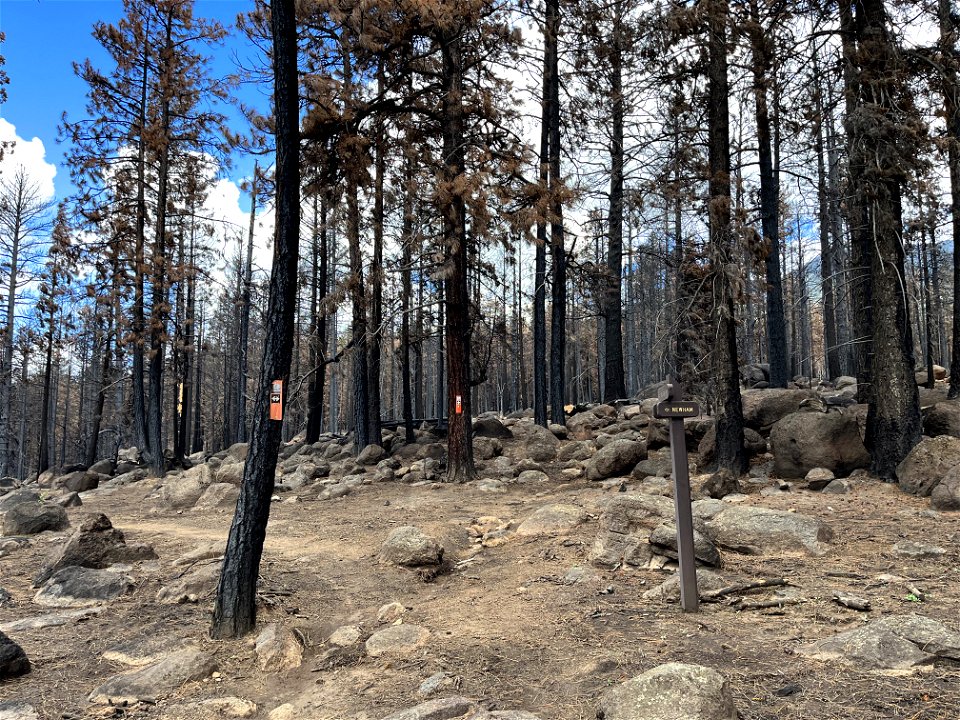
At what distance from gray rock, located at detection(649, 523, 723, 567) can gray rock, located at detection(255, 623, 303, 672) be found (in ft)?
11.3

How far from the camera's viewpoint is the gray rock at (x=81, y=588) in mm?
6277

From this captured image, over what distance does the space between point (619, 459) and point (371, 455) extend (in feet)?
23.5

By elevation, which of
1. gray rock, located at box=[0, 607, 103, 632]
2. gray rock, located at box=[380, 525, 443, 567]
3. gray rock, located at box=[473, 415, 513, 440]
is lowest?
gray rock, located at box=[0, 607, 103, 632]

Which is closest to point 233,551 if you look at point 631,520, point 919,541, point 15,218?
point 631,520

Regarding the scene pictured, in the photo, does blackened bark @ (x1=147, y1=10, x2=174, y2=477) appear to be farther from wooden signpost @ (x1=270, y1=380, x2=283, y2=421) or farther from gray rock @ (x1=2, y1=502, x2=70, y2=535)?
wooden signpost @ (x1=270, y1=380, x2=283, y2=421)

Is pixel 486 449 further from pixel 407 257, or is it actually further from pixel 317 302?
pixel 317 302

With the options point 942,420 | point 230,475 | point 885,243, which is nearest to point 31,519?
point 230,475

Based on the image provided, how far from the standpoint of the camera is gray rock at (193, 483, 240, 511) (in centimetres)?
1219

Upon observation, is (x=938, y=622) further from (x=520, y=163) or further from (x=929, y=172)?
(x=520, y=163)

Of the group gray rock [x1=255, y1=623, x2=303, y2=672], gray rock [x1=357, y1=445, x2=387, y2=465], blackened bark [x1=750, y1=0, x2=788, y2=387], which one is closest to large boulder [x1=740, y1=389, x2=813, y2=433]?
blackened bark [x1=750, y1=0, x2=788, y2=387]

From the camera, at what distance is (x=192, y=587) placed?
241 inches

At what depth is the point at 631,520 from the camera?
7.11 m

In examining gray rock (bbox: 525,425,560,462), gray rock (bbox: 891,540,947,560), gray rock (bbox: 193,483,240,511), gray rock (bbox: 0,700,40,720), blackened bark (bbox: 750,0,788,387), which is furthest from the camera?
gray rock (bbox: 525,425,560,462)

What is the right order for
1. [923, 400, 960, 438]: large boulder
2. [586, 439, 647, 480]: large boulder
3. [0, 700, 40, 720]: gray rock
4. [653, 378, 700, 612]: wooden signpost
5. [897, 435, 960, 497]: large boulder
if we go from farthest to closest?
1. [586, 439, 647, 480]: large boulder
2. [923, 400, 960, 438]: large boulder
3. [897, 435, 960, 497]: large boulder
4. [653, 378, 700, 612]: wooden signpost
5. [0, 700, 40, 720]: gray rock
